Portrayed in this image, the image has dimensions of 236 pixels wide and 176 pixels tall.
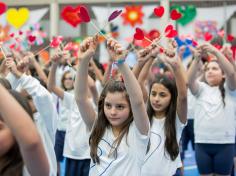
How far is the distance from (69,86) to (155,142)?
1.93 metres

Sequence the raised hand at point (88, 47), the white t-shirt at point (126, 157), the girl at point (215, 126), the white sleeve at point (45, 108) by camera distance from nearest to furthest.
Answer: the raised hand at point (88, 47) → the white t-shirt at point (126, 157) → the white sleeve at point (45, 108) → the girl at point (215, 126)

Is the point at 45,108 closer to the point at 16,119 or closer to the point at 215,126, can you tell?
the point at 16,119

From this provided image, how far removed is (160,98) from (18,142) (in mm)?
1659

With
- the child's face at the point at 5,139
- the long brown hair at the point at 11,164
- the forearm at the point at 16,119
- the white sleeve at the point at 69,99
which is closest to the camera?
the forearm at the point at 16,119

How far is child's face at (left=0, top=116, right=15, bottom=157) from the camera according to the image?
120 cm

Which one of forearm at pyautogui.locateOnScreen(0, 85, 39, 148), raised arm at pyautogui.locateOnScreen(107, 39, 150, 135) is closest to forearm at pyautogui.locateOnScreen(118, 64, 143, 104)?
raised arm at pyautogui.locateOnScreen(107, 39, 150, 135)

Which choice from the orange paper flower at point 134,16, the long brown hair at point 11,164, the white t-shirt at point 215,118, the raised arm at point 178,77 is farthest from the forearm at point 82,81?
the orange paper flower at point 134,16

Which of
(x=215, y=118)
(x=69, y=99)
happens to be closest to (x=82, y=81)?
(x=69, y=99)

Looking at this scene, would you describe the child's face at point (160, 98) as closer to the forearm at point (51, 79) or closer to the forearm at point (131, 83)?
the forearm at point (131, 83)

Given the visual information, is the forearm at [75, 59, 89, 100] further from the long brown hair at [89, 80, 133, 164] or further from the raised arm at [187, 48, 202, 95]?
the raised arm at [187, 48, 202, 95]

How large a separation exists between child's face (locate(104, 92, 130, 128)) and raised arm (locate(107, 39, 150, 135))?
0.41ft

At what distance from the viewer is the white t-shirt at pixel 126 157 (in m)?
2.05

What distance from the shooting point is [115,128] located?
2.18 metres

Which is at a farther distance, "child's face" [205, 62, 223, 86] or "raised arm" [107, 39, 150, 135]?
"child's face" [205, 62, 223, 86]
